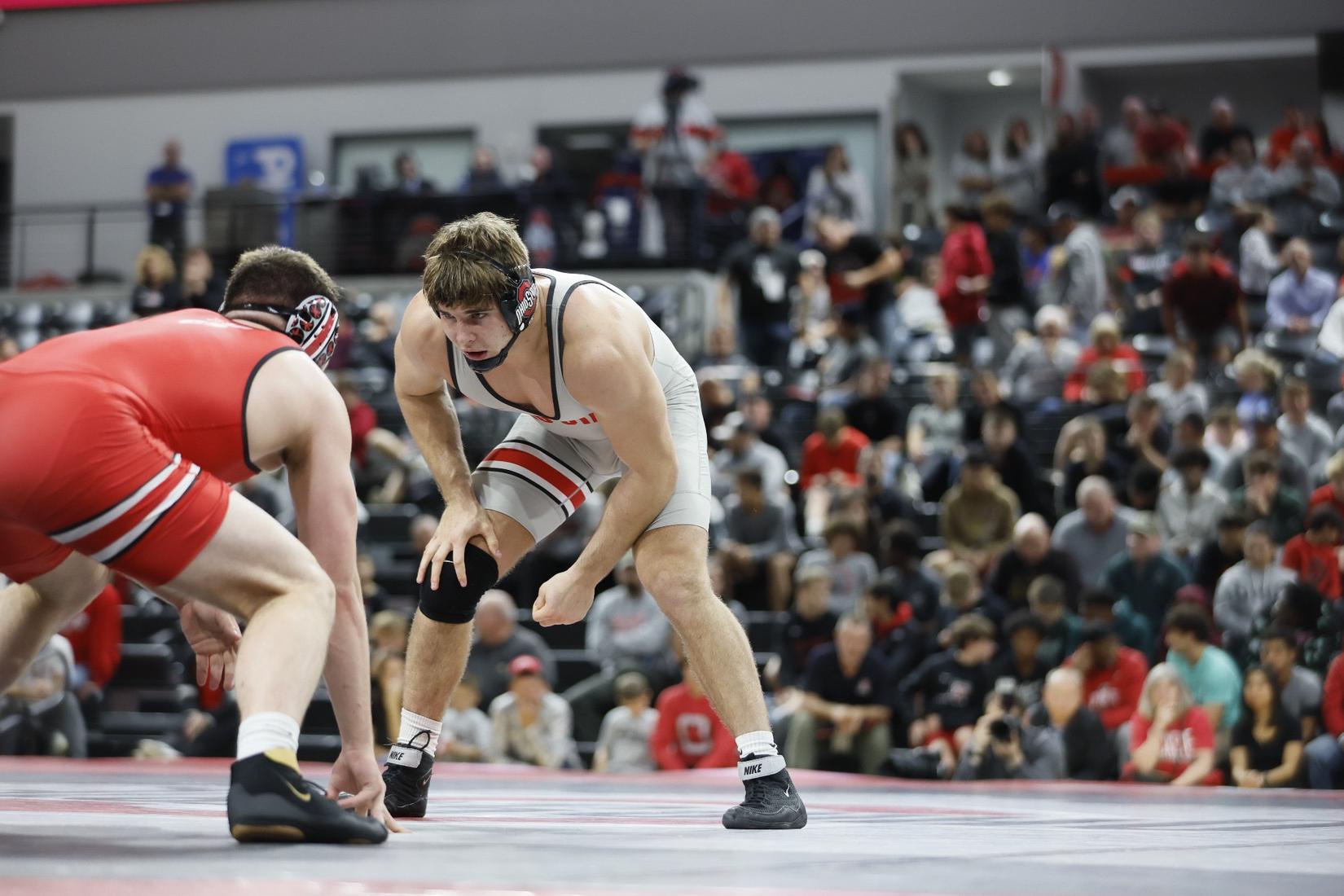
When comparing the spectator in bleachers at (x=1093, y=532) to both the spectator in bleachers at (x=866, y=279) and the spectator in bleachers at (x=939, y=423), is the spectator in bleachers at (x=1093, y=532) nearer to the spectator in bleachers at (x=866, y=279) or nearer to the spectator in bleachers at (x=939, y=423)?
the spectator in bleachers at (x=939, y=423)

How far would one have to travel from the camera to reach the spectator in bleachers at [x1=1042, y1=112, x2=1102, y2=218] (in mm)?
14086

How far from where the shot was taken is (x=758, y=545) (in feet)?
29.9

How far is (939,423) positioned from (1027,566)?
1.98 metres

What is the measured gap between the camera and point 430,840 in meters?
3.09

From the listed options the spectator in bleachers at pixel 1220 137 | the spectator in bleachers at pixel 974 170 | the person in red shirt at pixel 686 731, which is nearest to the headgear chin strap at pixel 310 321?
the person in red shirt at pixel 686 731

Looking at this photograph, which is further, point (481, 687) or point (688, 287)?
point (688, 287)

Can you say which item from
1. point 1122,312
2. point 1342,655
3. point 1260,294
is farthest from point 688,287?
point 1342,655

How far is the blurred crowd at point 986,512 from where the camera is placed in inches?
283

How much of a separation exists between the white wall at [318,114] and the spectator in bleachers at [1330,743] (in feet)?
39.1

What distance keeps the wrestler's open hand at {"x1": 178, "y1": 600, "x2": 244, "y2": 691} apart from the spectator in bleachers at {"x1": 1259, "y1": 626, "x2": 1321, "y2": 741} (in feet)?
15.3

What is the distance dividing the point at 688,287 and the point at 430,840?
1078 centimetres

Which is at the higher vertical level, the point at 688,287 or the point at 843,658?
the point at 688,287

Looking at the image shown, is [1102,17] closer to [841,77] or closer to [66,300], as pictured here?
[841,77]

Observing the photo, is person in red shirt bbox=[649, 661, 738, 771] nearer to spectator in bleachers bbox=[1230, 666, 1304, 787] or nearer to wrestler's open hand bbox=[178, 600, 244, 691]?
spectator in bleachers bbox=[1230, 666, 1304, 787]
